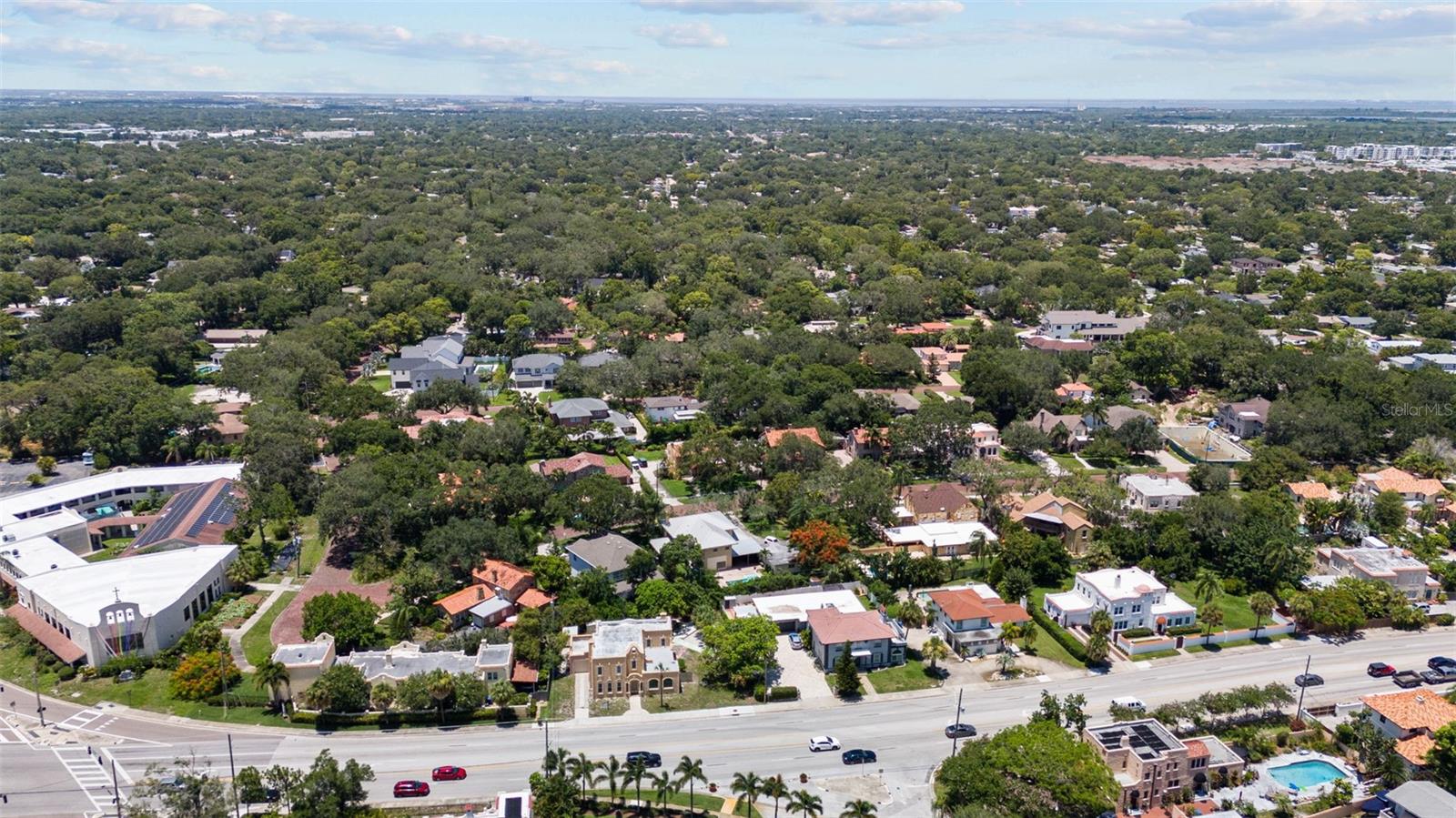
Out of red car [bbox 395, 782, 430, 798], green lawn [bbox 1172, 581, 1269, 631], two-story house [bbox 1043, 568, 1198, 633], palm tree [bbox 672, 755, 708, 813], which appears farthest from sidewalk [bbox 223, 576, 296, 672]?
green lawn [bbox 1172, 581, 1269, 631]

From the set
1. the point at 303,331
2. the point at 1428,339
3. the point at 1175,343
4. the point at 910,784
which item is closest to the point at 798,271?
the point at 1175,343

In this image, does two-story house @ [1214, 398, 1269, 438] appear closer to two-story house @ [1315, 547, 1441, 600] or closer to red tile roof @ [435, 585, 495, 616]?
two-story house @ [1315, 547, 1441, 600]

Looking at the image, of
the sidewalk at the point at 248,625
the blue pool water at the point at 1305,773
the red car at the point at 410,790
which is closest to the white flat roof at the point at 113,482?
the sidewalk at the point at 248,625

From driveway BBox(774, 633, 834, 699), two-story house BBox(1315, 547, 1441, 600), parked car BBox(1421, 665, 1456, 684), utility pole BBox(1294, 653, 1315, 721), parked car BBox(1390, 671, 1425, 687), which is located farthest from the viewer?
two-story house BBox(1315, 547, 1441, 600)

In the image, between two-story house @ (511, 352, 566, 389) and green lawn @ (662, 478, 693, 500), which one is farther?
two-story house @ (511, 352, 566, 389)

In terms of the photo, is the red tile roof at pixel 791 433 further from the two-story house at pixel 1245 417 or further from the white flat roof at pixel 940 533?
the two-story house at pixel 1245 417

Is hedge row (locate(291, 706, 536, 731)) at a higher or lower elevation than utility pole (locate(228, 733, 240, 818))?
lower

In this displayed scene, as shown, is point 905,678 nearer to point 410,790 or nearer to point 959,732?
point 959,732

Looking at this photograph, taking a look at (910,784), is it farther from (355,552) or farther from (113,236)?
(113,236)
